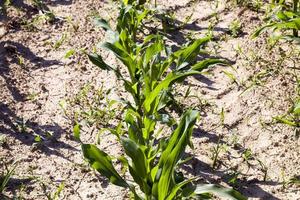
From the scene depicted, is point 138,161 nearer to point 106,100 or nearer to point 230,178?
point 230,178

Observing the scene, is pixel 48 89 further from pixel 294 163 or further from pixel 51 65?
pixel 294 163

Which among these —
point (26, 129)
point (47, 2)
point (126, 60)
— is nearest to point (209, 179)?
point (126, 60)

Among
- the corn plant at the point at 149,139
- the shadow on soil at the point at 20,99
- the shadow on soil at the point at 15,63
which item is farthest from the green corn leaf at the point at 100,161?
the shadow on soil at the point at 15,63

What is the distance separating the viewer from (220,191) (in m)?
2.18

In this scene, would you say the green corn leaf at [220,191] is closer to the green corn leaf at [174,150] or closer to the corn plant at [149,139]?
the corn plant at [149,139]

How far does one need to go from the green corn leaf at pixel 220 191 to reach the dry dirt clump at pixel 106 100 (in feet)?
1.74

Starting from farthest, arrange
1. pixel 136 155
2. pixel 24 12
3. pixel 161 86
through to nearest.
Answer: pixel 24 12 → pixel 161 86 → pixel 136 155

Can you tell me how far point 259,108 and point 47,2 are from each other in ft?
7.26

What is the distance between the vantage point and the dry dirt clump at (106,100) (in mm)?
2803

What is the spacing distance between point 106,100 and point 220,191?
1356 mm

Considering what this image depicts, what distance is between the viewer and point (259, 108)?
321 cm

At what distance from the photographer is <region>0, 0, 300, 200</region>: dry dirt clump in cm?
280

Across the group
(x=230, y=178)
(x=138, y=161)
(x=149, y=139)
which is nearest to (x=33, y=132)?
(x=149, y=139)

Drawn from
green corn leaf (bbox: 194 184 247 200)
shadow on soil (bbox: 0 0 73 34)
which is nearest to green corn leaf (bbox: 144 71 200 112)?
green corn leaf (bbox: 194 184 247 200)
